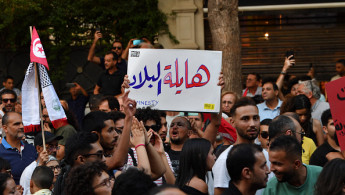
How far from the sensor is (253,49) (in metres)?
14.8

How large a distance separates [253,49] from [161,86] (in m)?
7.28

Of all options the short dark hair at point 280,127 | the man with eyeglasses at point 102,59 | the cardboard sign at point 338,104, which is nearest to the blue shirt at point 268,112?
the man with eyeglasses at point 102,59

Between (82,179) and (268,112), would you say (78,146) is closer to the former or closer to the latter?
(82,179)

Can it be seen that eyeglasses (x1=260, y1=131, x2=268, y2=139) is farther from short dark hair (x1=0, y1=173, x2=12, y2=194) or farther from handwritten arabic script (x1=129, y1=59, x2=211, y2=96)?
short dark hair (x1=0, y1=173, x2=12, y2=194)

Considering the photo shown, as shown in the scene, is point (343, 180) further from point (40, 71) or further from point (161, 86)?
point (40, 71)

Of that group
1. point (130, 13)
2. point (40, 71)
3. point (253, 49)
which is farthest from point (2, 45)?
point (40, 71)

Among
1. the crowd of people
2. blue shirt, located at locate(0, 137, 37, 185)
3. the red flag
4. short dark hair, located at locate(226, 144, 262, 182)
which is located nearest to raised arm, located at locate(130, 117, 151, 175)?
the crowd of people

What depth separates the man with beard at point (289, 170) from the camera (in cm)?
534

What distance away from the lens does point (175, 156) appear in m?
7.38

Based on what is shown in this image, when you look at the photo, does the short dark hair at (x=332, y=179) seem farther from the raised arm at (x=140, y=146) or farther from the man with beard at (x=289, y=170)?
the raised arm at (x=140, y=146)

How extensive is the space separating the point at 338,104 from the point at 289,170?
4.49 feet

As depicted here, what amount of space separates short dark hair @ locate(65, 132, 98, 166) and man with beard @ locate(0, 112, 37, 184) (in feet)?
8.36

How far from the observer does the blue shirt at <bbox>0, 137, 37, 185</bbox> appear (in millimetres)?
7984

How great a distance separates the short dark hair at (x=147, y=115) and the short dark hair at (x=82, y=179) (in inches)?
95.1
